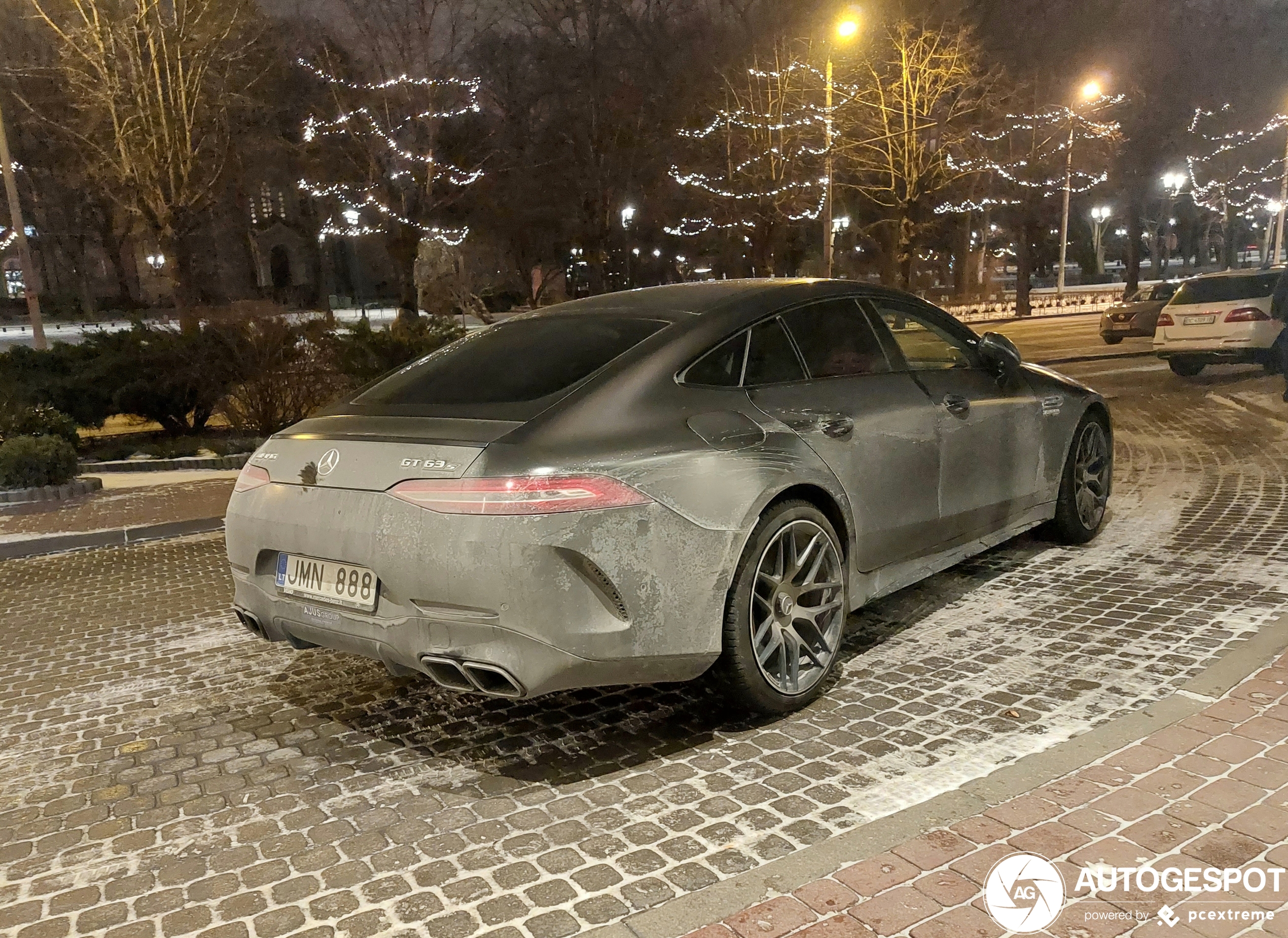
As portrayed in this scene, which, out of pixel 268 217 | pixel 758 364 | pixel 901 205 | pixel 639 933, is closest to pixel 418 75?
pixel 901 205

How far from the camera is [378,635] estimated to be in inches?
127

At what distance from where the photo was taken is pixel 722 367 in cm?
371

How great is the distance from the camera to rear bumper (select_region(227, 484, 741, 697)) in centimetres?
300

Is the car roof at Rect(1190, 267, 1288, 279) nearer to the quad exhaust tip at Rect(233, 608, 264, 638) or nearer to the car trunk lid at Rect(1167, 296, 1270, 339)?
the car trunk lid at Rect(1167, 296, 1270, 339)

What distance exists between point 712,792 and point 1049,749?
1212 mm

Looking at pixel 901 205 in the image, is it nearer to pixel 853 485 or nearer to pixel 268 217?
pixel 853 485

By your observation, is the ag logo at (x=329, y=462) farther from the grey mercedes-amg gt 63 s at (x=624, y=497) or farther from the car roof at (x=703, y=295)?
the car roof at (x=703, y=295)

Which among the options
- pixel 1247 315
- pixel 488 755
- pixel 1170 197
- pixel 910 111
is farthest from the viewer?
pixel 1170 197

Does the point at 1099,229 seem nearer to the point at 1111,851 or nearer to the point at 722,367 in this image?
the point at 722,367

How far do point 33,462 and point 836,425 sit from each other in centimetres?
888

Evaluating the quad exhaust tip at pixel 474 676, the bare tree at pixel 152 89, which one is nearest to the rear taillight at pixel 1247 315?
the quad exhaust tip at pixel 474 676

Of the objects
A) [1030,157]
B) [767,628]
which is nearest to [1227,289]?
[767,628]

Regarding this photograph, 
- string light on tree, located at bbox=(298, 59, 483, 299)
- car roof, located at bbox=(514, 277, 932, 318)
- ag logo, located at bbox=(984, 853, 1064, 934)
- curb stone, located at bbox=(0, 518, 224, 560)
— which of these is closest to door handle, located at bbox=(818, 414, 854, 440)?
car roof, located at bbox=(514, 277, 932, 318)

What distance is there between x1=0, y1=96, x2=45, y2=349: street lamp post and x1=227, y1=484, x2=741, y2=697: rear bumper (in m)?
15.8
